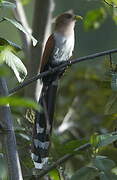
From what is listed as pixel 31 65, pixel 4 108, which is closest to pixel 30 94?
pixel 31 65

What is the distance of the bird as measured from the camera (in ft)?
7.22

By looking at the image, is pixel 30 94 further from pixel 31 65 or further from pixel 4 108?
pixel 4 108

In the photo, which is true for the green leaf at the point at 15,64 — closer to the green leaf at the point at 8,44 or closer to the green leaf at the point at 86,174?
the green leaf at the point at 8,44

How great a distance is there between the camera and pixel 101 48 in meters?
7.05

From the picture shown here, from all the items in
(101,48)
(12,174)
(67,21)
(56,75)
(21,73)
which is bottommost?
(12,174)

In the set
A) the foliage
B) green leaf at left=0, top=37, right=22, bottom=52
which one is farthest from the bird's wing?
green leaf at left=0, top=37, right=22, bottom=52

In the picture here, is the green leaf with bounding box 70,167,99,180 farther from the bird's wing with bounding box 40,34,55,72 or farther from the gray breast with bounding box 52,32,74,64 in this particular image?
the gray breast with bounding box 52,32,74,64

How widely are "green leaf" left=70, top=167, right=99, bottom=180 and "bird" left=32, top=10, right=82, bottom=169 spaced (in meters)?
0.32

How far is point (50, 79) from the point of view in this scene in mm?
2965

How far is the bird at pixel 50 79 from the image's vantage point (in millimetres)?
2201

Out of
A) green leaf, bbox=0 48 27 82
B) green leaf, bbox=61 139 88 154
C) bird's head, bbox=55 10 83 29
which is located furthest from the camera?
bird's head, bbox=55 10 83 29

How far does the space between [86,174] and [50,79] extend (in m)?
1.24

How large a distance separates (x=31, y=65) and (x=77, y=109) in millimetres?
879

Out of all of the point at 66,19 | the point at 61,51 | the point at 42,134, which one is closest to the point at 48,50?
the point at 61,51
